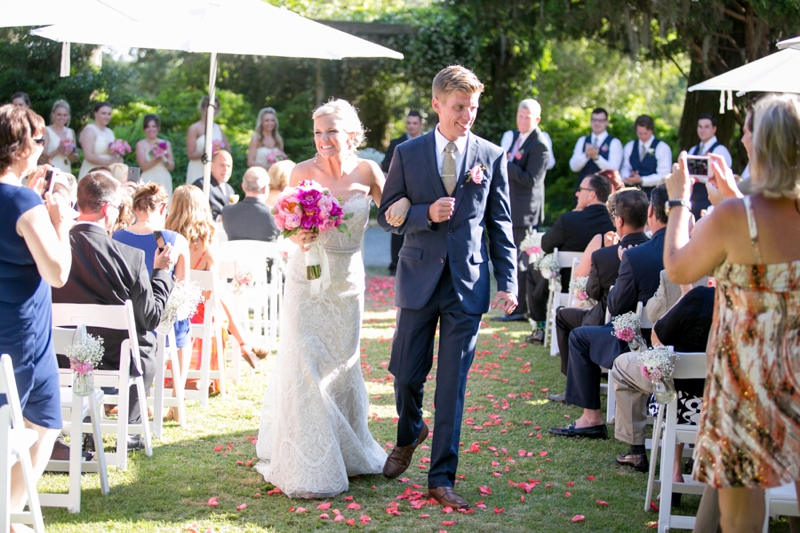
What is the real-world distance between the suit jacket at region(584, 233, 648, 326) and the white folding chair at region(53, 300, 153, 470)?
326 centimetres

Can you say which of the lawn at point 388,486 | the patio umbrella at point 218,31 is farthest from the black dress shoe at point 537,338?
the patio umbrella at point 218,31

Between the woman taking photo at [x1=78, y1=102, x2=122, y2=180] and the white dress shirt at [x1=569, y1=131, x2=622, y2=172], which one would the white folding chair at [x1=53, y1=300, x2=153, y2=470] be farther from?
the white dress shirt at [x1=569, y1=131, x2=622, y2=172]

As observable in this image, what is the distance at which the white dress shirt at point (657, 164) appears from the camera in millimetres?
11586

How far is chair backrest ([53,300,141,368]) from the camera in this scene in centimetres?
480

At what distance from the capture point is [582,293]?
7094 millimetres

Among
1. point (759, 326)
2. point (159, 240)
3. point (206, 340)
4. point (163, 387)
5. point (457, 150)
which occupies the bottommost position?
point (163, 387)

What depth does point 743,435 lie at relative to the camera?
306 centimetres

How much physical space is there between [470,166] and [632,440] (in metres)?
2.04

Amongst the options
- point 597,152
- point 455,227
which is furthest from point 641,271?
point 597,152

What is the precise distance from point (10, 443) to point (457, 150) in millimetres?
2582

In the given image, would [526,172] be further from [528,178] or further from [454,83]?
[454,83]

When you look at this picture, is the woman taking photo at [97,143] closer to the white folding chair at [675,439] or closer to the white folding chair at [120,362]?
the white folding chair at [120,362]

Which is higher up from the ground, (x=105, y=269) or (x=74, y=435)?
(x=105, y=269)

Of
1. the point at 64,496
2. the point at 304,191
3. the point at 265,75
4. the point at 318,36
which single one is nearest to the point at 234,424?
the point at 64,496
